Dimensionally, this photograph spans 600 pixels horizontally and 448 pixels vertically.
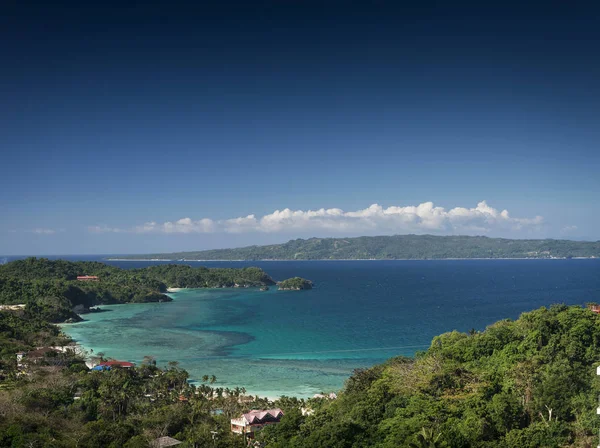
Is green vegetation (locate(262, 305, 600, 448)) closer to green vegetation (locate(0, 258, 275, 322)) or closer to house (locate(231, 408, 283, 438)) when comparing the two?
house (locate(231, 408, 283, 438))

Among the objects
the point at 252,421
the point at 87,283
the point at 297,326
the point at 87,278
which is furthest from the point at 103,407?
the point at 87,278

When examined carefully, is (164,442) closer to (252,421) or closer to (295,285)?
(252,421)

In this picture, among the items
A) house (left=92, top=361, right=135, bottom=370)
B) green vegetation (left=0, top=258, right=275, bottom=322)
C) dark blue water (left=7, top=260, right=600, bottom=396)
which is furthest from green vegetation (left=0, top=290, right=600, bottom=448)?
green vegetation (left=0, top=258, right=275, bottom=322)

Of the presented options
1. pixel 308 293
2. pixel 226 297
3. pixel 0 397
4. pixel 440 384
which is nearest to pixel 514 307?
pixel 308 293

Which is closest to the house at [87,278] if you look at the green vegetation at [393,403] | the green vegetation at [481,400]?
the green vegetation at [393,403]

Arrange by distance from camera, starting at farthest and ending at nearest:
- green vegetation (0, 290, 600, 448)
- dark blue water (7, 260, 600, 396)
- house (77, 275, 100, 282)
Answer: house (77, 275, 100, 282), dark blue water (7, 260, 600, 396), green vegetation (0, 290, 600, 448)

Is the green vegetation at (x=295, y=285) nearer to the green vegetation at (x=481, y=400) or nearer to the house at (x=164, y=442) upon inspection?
the green vegetation at (x=481, y=400)
